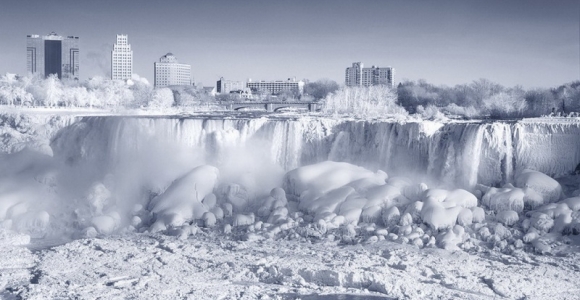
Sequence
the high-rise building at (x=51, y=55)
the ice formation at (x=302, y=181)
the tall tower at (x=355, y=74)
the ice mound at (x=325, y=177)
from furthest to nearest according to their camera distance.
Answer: the tall tower at (x=355, y=74), the high-rise building at (x=51, y=55), the ice mound at (x=325, y=177), the ice formation at (x=302, y=181)

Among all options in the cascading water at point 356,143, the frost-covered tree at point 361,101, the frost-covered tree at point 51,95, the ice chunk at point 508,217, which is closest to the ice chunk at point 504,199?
the ice chunk at point 508,217

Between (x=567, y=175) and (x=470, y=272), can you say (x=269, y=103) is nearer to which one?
(x=567, y=175)

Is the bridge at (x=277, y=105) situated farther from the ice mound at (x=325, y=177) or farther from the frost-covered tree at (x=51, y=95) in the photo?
the ice mound at (x=325, y=177)

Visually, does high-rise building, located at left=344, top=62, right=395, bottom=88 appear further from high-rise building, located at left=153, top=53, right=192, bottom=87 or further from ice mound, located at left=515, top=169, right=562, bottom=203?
ice mound, located at left=515, top=169, right=562, bottom=203

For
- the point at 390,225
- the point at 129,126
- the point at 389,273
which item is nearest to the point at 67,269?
the point at 389,273

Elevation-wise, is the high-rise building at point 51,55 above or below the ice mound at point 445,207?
above

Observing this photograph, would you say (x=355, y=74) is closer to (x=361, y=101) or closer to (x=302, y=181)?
(x=361, y=101)

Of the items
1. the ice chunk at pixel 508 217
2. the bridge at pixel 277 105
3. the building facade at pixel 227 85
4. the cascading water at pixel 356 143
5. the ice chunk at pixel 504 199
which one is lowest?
the ice chunk at pixel 508 217

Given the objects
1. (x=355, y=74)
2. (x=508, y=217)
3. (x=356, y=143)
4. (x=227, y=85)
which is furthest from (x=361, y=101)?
(x=227, y=85)
